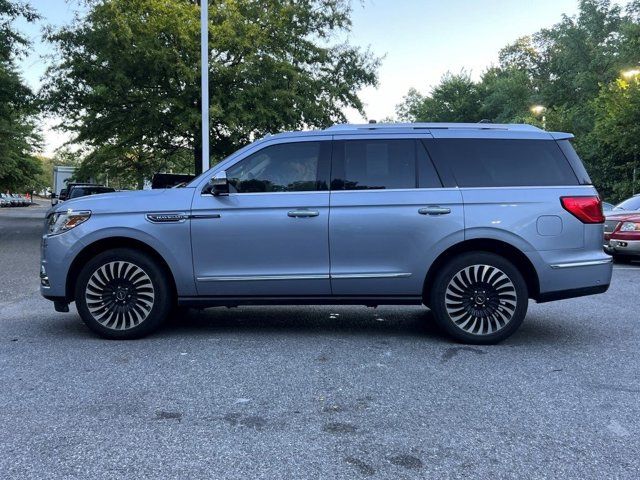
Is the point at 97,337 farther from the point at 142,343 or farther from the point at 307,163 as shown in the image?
the point at 307,163

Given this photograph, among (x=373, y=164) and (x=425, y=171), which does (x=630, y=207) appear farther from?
(x=373, y=164)

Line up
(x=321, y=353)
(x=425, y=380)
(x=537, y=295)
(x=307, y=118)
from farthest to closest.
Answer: (x=307, y=118), (x=537, y=295), (x=321, y=353), (x=425, y=380)

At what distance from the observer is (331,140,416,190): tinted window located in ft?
17.9

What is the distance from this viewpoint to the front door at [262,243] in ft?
17.6

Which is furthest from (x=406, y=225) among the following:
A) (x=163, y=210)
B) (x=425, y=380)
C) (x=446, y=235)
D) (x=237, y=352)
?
(x=163, y=210)

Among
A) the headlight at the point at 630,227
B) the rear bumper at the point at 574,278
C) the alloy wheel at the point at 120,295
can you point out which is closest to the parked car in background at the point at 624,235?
the headlight at the point at 630,227

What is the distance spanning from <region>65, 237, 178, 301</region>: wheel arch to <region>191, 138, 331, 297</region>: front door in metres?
0.34

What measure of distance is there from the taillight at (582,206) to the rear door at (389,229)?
98 cm

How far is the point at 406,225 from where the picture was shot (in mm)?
5316

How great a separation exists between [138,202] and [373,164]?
7.39 ft

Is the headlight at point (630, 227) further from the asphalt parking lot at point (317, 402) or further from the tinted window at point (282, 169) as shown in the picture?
the tinted window at point (282, 169)

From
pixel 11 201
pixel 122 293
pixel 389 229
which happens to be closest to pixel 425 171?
pixel 389 229

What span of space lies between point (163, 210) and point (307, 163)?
4.68ft

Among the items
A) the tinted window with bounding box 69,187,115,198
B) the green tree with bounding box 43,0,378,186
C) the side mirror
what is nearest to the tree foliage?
the green tree with bounding box 43,0,378,186
